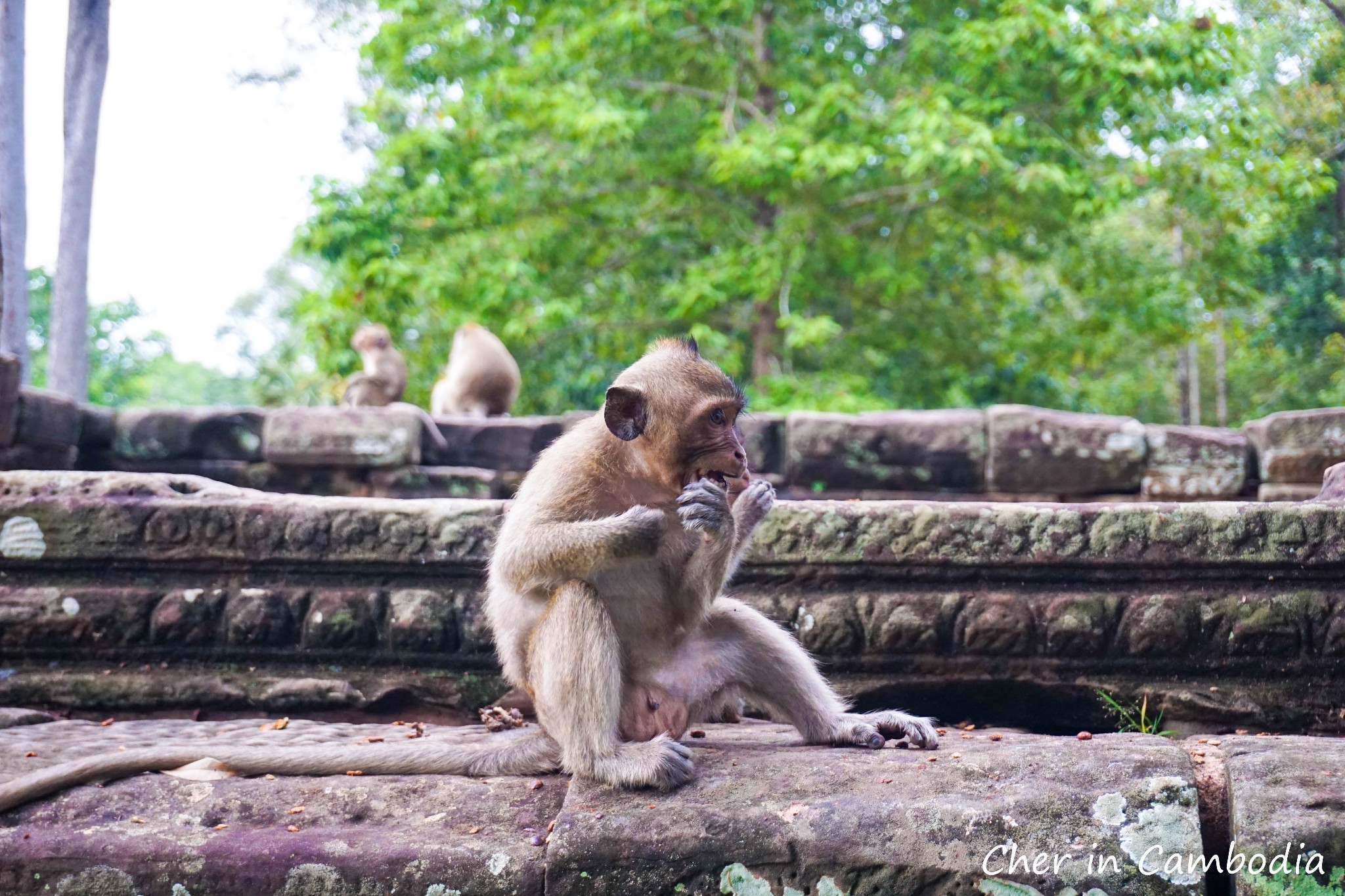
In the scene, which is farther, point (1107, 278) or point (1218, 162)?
point (1107, 278)

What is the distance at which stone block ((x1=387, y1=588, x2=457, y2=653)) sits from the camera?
351 cm

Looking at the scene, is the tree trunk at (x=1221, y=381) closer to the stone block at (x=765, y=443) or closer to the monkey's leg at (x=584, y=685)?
the stone block at (x=765, y=443)

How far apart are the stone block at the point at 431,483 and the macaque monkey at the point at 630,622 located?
327 centimetres

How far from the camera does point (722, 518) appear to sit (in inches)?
107

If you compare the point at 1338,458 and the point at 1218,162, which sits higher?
the point at 1218,162

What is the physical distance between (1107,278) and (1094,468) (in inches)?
332

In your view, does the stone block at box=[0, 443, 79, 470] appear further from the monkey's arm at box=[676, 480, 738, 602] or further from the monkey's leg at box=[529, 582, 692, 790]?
the monkey's arm at box=[676, 480, 738, 602]

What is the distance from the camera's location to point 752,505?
115 inches

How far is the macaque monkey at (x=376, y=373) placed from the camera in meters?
11.1

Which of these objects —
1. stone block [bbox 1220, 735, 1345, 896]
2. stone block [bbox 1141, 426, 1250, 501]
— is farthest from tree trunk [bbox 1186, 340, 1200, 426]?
stone block [bbox 1220, 735, 1345, 896]

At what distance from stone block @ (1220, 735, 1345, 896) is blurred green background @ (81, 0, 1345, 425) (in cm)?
837

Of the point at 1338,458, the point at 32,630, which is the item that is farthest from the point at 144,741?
the point at 1338,458

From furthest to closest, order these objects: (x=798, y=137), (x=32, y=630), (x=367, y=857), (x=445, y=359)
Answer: (x=445, y=359) → (x=798, y=137) → (x=32, y=630) → (x=367, y=857)

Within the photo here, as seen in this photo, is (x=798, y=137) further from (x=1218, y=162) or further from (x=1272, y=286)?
(x=1272, y=286)
